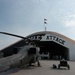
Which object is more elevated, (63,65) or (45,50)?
(45,50)

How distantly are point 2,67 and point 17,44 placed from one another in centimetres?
3650

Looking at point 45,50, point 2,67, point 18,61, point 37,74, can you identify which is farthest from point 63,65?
point 45,50

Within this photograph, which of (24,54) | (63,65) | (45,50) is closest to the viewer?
(24,54)

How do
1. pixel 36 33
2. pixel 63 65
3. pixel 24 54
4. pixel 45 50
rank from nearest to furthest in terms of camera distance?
pixel 24 54 < pixel 63 65 < pixel 36 33 < pixel 45 50

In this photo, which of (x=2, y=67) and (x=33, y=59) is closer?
(x=2, y=67)

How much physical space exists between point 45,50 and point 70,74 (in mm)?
39745

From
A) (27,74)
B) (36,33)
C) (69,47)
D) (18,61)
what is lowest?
(27,74)

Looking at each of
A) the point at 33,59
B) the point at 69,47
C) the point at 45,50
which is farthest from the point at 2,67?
the point at 45,50

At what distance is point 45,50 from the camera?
55656 mm

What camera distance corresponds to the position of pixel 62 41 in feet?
138

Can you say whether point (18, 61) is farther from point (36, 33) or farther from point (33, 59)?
point (36, 33)

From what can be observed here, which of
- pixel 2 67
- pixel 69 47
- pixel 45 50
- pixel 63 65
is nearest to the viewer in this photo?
pixel 2 67

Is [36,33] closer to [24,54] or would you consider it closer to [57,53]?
[57,53]

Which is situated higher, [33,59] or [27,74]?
[33,59]
